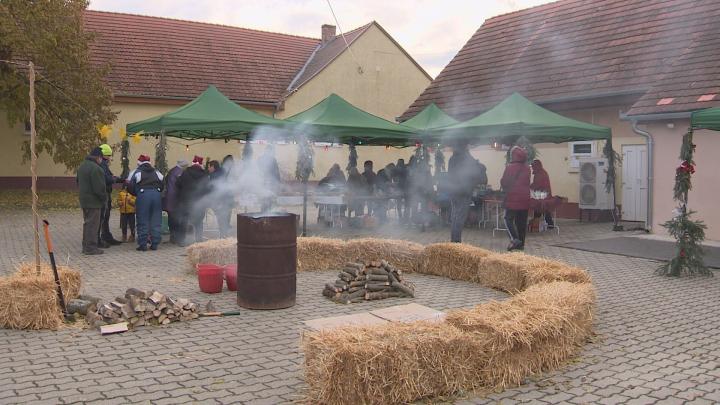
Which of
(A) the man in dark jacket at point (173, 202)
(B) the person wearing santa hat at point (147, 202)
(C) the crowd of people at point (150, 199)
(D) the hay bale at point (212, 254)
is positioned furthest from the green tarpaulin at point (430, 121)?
(D) the hay bale at point (212, 254)

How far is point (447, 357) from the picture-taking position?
14.0 feet

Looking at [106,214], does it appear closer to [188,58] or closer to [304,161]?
[304,161]

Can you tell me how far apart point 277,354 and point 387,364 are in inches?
57.8

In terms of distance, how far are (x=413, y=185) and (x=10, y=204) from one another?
1292 cm

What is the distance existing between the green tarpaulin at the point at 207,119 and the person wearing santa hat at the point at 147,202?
883 mm

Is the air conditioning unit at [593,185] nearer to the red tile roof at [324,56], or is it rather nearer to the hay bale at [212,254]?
the hay bale at [212,254]

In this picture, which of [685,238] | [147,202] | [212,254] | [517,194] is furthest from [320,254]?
[685,238]

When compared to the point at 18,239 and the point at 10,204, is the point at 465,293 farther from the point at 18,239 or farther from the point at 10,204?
the point at 10,204

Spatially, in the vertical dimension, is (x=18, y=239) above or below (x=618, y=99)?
below

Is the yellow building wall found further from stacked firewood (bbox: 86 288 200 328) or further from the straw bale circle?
the straw bale circle

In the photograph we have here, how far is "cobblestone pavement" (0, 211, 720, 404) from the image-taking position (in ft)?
14.1

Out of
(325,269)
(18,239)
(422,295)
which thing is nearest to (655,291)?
(422,295)

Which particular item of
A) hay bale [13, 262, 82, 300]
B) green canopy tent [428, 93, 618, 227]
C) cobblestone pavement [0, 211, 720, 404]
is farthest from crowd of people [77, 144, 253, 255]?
green canopy tent [428, 93, 618, 227]

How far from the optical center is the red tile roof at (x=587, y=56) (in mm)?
13781
